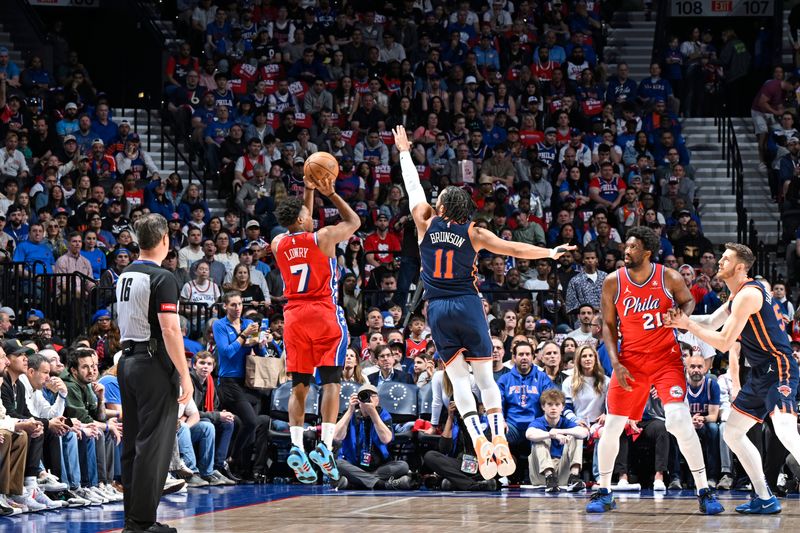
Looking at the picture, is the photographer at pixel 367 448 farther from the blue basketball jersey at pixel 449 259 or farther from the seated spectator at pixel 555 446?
the blue basketball jersey at pixel 449 259

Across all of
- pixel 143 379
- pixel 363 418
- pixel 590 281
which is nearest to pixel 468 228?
pixel 143 379

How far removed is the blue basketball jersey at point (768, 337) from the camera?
10.3 meters

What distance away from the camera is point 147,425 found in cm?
796

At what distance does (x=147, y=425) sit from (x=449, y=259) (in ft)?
9.82

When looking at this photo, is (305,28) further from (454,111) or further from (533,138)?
(533,138)

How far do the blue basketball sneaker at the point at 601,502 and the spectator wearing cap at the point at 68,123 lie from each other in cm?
1159

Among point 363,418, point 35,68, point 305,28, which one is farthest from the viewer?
point 305,28

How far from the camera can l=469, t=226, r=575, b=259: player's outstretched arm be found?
9.45 meters

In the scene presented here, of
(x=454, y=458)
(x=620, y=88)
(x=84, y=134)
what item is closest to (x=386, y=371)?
(x=454, y=458)

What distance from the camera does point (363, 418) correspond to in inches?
533

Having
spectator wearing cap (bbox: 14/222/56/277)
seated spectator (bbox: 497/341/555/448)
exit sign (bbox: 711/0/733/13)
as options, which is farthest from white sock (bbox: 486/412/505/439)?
exit sign (bbox: 711/0/733/13)

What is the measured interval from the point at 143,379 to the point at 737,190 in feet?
47.9

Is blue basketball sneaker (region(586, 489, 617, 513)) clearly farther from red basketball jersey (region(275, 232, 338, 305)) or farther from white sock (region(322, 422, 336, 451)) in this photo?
red basketball jersey (region(275, 232, 338, 305))

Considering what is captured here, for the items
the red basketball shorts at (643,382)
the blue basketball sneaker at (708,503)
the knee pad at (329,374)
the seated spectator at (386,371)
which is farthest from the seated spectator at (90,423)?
the blue basketball sneaker at (708,503)
